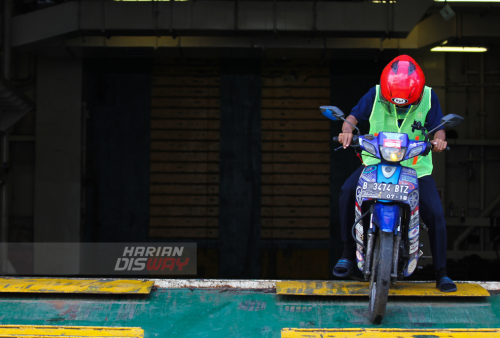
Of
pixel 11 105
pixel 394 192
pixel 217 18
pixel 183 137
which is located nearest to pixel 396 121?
pixel 394 192

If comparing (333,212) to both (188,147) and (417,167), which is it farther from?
(417,167)

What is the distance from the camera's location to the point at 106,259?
8.61 meters

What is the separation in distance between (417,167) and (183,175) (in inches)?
234

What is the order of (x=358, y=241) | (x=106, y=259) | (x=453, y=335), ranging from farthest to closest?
(x=106, y=259) < (x=358, y=241) < (x=453, y=335)

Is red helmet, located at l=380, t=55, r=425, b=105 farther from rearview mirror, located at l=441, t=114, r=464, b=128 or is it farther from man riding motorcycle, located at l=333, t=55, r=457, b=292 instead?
rearview mirror, located at l=441, t=114, r=464, b=128

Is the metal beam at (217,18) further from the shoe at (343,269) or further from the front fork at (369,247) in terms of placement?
the front fork at (369,247)

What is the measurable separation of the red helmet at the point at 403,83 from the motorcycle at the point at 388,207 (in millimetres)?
191

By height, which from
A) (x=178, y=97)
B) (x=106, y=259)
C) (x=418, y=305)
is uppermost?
(x=178, y=97)

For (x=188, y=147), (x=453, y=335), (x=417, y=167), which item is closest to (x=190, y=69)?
(x=188, y=147)

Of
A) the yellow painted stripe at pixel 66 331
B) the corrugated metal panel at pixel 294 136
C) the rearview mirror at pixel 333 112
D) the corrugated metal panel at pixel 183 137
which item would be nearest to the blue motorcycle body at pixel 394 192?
the rearview mirror at pixel 333 112

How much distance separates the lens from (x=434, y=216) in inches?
132

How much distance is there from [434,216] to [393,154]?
76 centimetres

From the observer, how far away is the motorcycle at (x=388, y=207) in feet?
9.31

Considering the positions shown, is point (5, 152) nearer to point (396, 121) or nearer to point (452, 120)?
point (396, 121)
